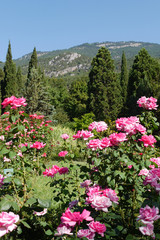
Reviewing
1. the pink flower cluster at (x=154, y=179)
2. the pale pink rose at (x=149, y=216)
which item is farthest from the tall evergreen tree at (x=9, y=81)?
the pale pink rose at (x=149, y=216)

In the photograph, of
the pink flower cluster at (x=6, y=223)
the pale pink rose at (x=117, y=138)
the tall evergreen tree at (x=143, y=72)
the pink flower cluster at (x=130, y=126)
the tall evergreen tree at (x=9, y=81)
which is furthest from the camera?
the tall evergreen tree at (x=9, y=81)

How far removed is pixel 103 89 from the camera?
1526 centimetres

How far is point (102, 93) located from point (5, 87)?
13671 millimetres

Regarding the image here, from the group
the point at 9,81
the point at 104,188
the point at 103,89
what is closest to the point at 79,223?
the point at 104,188

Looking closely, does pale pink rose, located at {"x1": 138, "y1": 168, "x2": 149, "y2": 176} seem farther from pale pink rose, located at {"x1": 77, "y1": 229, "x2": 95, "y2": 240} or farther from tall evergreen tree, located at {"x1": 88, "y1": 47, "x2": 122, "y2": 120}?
tall evergreen tree, located at {"x1": 88, "y1": 47, "x2": 122, "y2": 120}

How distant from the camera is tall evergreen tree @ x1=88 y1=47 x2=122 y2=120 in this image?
49.5ft

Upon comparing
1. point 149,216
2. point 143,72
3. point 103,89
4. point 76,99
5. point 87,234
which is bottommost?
point 76,99

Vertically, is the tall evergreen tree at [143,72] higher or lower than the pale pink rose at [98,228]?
higher

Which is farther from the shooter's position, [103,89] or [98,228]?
[103,89]

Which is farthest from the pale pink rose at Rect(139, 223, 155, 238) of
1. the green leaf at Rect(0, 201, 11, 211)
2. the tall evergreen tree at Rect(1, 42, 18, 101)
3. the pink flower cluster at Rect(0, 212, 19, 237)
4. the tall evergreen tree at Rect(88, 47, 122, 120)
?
the tall evergreen tree at Rect(1, 42, 18, 101)

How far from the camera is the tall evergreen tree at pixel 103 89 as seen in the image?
49.5 ft

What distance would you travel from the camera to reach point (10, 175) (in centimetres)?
173

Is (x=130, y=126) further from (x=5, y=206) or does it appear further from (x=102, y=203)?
(x=5, y=206)

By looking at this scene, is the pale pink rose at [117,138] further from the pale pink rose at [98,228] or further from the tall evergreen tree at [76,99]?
the tall evergreen tree at [76,99]
